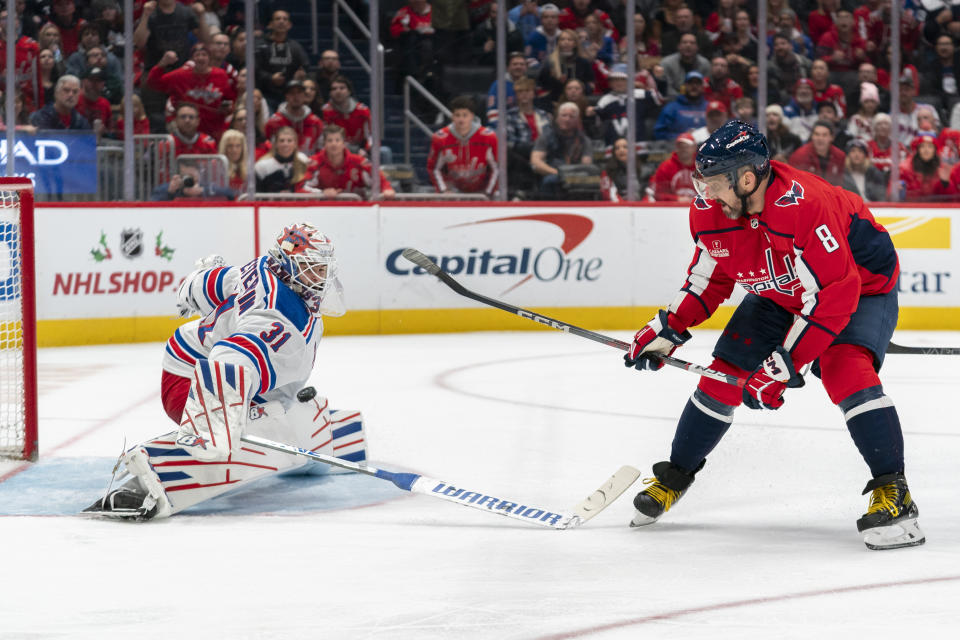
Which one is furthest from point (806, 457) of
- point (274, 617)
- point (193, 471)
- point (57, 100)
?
point (57, 100)

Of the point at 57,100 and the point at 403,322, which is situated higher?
the point at 57,100

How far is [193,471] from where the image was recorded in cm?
354

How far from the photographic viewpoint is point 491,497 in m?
3.50

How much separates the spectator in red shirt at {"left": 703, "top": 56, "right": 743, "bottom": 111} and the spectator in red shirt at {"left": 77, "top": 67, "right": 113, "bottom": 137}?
3851mm

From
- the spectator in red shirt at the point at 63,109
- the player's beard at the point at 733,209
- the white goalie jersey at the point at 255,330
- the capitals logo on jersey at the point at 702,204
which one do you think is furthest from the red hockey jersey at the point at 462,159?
the player's beard at the point at 733,209

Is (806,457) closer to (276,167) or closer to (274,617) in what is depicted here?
(274,617)

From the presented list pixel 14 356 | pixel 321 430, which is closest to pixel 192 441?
pixel 321 430

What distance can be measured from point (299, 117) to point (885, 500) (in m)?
5.82

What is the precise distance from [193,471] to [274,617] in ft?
3.37

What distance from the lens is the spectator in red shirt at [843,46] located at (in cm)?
912

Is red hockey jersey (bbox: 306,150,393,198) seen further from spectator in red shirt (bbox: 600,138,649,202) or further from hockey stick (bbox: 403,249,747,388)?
hockey stick (bbox: 403,249,747,388)

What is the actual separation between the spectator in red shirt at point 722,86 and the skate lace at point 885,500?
5827 millimetres

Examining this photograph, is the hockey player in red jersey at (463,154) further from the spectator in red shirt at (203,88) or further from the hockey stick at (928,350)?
the hockey stick at (928,350)

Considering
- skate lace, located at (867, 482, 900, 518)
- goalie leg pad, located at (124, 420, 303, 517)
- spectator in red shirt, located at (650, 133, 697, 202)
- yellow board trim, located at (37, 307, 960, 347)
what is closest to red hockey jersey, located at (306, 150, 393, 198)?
yellow board trim, located at (37, 307, 960, 347)
